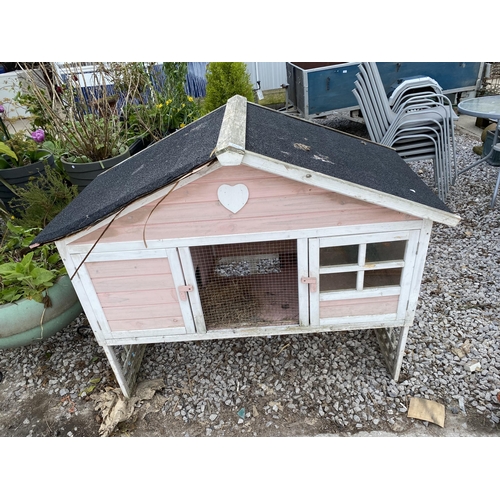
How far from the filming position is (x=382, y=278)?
2.30 m

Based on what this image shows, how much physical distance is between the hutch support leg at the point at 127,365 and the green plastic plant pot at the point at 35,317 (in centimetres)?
55

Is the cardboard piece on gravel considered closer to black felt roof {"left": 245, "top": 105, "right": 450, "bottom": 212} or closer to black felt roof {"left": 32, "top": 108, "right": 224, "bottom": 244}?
black felt roof {"left": 245, "top": 105, "right": 450, "bottom": 212}

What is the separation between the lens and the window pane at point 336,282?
7.27 ft

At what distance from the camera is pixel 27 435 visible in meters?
2.52

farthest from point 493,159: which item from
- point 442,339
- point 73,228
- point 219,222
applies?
point 73,228

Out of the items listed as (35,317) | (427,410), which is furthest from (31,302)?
(427,410)

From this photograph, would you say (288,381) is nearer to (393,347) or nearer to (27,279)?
(393,347)

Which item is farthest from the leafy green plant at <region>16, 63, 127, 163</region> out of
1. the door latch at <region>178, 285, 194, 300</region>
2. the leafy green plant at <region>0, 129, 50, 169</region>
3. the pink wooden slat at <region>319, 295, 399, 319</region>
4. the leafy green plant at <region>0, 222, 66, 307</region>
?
the pink wooden slat at <region>319, 295, 399, 319</region>

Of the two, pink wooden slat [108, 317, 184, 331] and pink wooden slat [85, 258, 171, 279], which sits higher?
pink wooden slat [85, 258, 171, 279]

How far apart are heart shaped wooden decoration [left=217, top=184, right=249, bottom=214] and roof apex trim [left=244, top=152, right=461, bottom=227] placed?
0.17 meters

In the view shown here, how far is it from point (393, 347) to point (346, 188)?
140 cm

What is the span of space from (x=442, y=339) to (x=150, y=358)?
2.28 meters

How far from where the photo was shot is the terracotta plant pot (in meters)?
3.90

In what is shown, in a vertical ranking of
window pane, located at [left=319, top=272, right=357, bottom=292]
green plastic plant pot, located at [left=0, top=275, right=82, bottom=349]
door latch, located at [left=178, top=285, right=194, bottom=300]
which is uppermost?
door latch, located at [left=178, top=285, right=194, bottom=300]
